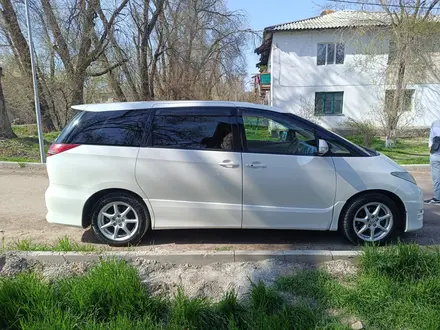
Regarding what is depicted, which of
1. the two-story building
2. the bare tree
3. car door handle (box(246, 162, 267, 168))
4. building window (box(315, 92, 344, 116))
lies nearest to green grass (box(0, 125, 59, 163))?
the bare tree

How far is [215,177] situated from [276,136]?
0.94 metres

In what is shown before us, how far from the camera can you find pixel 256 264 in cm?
302

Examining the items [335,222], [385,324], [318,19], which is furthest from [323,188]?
[318,19]

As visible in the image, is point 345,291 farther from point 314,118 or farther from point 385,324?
point 314,118

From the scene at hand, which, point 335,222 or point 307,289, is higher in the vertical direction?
point 335,222

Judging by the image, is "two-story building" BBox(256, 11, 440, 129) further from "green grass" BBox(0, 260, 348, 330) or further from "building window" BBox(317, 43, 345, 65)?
"green grass" BBox(0, 260, 348, 330)

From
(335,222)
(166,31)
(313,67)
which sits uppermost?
(166,31)

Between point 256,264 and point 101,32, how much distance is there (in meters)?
15.3

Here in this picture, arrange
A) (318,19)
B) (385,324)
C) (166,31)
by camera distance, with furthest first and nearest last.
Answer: (318,19), (166,31), (385,324)

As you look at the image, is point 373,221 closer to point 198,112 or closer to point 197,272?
point 197,272

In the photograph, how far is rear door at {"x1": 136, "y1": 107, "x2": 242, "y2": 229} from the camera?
11.5 feet

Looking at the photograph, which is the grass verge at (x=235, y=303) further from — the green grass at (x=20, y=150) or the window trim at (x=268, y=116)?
the green grass at (x=20, y=150)

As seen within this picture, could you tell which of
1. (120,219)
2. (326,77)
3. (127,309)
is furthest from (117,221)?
(326,77)

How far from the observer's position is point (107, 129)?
3.65 meters
